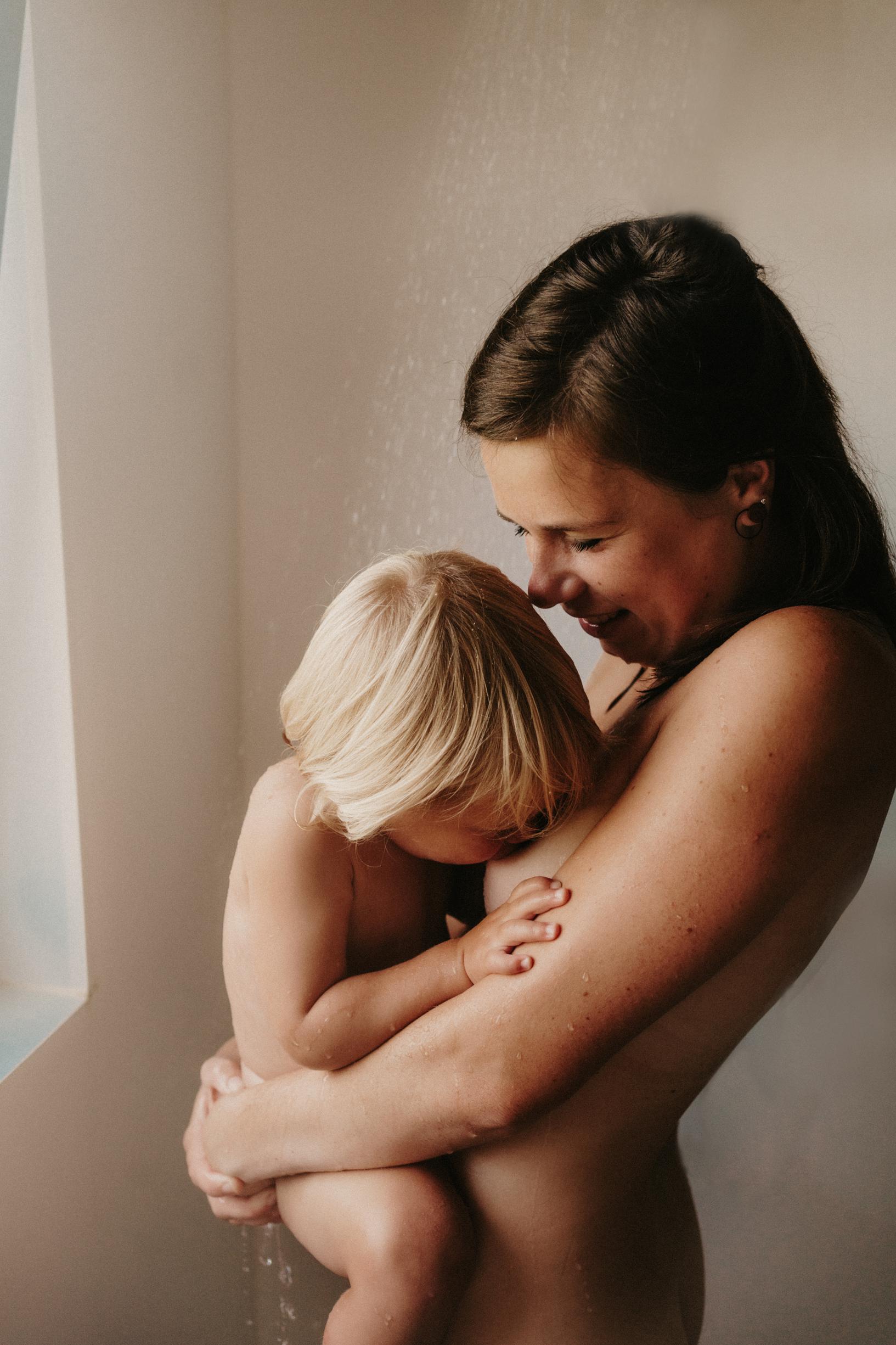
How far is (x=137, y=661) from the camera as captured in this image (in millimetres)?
1065

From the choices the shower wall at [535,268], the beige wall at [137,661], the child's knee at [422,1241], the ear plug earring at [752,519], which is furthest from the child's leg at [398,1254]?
the ear plug earring at [752,519]

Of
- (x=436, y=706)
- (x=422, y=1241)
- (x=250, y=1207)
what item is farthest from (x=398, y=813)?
(x=250, y=1207)

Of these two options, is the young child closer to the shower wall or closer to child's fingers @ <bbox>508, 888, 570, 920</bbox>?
child's fingers @ <bbox>508, 888, 570, 920</bbox>

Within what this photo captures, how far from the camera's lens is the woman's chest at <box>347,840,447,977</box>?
78 centimetres

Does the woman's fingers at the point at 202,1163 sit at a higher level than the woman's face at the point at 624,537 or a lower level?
lower

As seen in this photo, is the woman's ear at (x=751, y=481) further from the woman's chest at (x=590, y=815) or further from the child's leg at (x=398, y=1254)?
the child's leg at (x=398, y=1254)

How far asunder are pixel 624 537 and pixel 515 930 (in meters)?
0.27

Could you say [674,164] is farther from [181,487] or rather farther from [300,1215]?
[300,1215]

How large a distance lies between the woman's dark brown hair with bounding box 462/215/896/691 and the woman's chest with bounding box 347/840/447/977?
0.94 ft

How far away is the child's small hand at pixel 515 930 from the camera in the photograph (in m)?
0.63

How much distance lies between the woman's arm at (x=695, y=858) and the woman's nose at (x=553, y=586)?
0.39ft

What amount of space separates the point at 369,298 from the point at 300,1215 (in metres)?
0.93

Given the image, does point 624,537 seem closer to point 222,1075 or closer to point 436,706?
point 436,706

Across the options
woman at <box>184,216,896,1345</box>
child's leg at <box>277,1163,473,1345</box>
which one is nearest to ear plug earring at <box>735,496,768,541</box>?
woman at <box>184,216,896,1345</box>
